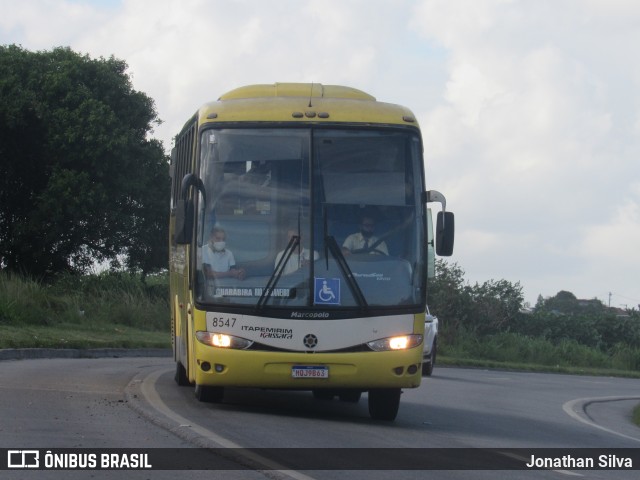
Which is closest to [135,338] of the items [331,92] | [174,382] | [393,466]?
[174,382]

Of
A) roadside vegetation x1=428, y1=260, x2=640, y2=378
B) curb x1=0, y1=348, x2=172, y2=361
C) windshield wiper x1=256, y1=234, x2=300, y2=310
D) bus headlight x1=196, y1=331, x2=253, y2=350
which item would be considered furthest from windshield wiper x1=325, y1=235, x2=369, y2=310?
roadside vegetation x1=428, y1=260, x2=640, y2=378

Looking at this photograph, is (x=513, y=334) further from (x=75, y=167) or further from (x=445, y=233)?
(x=445, y=233)

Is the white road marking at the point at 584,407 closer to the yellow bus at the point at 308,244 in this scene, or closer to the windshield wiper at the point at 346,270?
the yellow bus at the point at 308,244

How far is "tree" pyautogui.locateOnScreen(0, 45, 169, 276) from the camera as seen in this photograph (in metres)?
41.7

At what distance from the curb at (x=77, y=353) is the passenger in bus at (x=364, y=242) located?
36.2 ft

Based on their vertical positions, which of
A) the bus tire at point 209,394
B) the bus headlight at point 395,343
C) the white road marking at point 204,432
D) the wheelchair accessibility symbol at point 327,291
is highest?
the wheelchair accessibility symbol at point 327,291

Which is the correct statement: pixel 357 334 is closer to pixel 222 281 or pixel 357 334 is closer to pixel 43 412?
pixel 222 281

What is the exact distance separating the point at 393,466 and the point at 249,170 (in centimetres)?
464

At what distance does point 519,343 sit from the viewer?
42.5 metres

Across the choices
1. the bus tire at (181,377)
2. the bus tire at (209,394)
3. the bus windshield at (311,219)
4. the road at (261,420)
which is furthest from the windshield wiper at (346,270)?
the bus tire at (181,377)

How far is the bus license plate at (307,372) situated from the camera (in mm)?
12484

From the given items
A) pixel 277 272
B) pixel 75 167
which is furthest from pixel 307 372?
pixel 75 167

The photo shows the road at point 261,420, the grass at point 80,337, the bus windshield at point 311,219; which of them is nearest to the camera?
the road at point 261,420

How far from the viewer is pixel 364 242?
12945 mm
